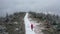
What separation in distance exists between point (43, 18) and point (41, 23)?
0.29ft

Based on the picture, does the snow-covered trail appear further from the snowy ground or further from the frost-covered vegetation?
the frost-covered vegetation

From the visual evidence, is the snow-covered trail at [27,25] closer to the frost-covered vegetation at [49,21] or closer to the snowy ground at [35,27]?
the snowy ground at [35,27]

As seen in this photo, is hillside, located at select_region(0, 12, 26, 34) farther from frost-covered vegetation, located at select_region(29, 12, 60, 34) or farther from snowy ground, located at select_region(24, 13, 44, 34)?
frost-covered vegetation, located at select_region(29, 12, 60, 34)

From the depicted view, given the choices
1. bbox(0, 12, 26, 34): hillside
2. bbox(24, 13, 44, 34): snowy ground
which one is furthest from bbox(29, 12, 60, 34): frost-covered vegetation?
bbox(0, 12, 26, 34): hillside

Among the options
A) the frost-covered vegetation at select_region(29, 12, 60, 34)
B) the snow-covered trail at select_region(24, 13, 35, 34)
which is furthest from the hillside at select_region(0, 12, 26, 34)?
the frost-covered vegetation at select_region(29, 12, 60, 34)

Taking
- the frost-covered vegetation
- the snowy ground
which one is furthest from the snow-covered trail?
the frost-covered vegetation

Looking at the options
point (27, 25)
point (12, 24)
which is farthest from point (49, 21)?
point (12, 24)

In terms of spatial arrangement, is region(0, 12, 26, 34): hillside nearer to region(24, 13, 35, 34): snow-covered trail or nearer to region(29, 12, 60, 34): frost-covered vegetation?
region(24, 13, 35, 34): snow-covered trail

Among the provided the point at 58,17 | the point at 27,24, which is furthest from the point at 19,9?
the point at 58,17

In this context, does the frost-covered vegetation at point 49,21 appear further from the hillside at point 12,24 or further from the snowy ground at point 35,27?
the hillside at point 12,24

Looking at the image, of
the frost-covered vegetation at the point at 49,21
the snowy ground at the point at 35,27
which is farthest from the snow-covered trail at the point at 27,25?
the frost-covered vegetation at the point at 49,21

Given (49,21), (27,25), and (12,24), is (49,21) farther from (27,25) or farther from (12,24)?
(12,24)

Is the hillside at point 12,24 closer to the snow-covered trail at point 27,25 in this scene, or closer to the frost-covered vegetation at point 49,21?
the snow-covered trail at point 27,25

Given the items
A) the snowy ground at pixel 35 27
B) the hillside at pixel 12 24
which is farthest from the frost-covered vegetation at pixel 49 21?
the hillside at pixel 12 24
